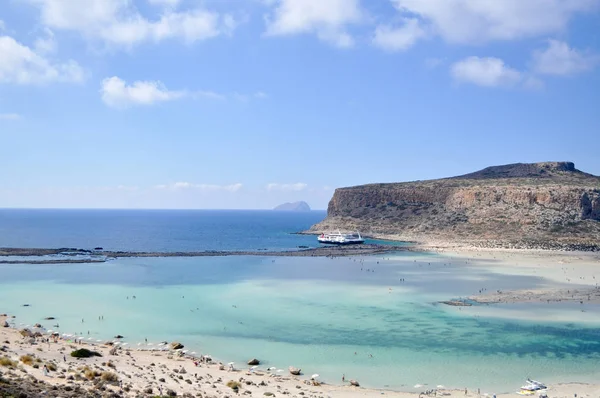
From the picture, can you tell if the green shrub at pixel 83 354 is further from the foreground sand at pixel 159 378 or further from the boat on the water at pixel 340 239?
the boat on the water at pixel 340 239

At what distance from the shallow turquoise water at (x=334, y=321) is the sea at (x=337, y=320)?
0.35ft

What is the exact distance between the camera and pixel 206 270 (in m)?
68.1

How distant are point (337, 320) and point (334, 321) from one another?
0.40m

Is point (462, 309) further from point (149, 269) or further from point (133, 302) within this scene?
point (149, 269)

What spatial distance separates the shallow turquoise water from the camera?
93.0 feet

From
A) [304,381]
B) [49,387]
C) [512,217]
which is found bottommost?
[304,381]

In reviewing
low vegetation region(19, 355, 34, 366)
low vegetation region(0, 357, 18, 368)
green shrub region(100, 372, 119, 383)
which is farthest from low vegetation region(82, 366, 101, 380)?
low vegetation region(0, 357, 18, 368)

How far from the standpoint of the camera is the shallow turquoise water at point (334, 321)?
93.0ft

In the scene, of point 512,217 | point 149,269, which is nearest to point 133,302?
point 149,269

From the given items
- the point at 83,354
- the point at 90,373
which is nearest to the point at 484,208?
the point at 83,354

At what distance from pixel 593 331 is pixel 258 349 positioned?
2362cm

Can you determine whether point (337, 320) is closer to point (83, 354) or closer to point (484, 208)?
point (83, 354)

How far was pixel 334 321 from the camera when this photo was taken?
127 ft

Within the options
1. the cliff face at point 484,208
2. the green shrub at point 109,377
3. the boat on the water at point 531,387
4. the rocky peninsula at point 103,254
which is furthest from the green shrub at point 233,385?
the cliff face at point 484,208
